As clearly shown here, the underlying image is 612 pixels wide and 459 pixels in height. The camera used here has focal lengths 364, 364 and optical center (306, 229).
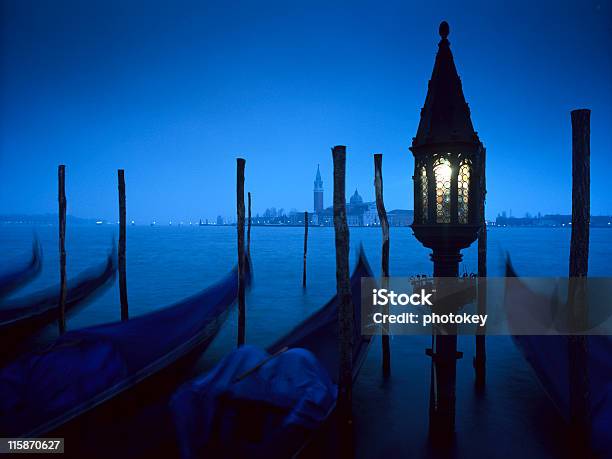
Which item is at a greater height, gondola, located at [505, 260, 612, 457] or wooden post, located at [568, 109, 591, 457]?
wooden post, located at [568, 109, 591, 457]

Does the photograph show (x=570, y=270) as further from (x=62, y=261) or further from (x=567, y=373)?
(x=62, y=261)

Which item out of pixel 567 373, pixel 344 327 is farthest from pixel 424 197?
pixel 567 373

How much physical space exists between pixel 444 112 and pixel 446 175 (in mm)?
515

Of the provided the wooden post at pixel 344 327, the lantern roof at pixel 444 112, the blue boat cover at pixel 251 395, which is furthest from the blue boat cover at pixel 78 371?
the lantern roof at pixel 444 112

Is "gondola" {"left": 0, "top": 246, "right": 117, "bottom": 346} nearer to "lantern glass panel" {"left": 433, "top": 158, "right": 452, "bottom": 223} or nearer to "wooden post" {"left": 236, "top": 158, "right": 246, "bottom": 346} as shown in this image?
"wooden post" {"left": 236, "top": 158, "right": 246, "bottom": 346}

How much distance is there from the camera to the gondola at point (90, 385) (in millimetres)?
3662

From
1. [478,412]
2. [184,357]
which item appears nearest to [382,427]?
[478,412]

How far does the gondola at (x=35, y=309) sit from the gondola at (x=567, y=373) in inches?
362

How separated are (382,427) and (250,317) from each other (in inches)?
304

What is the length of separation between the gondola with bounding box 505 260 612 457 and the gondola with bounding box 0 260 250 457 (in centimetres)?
436

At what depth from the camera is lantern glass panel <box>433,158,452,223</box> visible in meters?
2.95

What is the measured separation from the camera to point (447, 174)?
2.96m

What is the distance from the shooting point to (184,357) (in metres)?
5.51

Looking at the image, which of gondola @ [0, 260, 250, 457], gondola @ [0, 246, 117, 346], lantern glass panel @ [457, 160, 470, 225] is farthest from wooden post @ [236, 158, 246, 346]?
gondola @ [0, 246, 117, 346]
